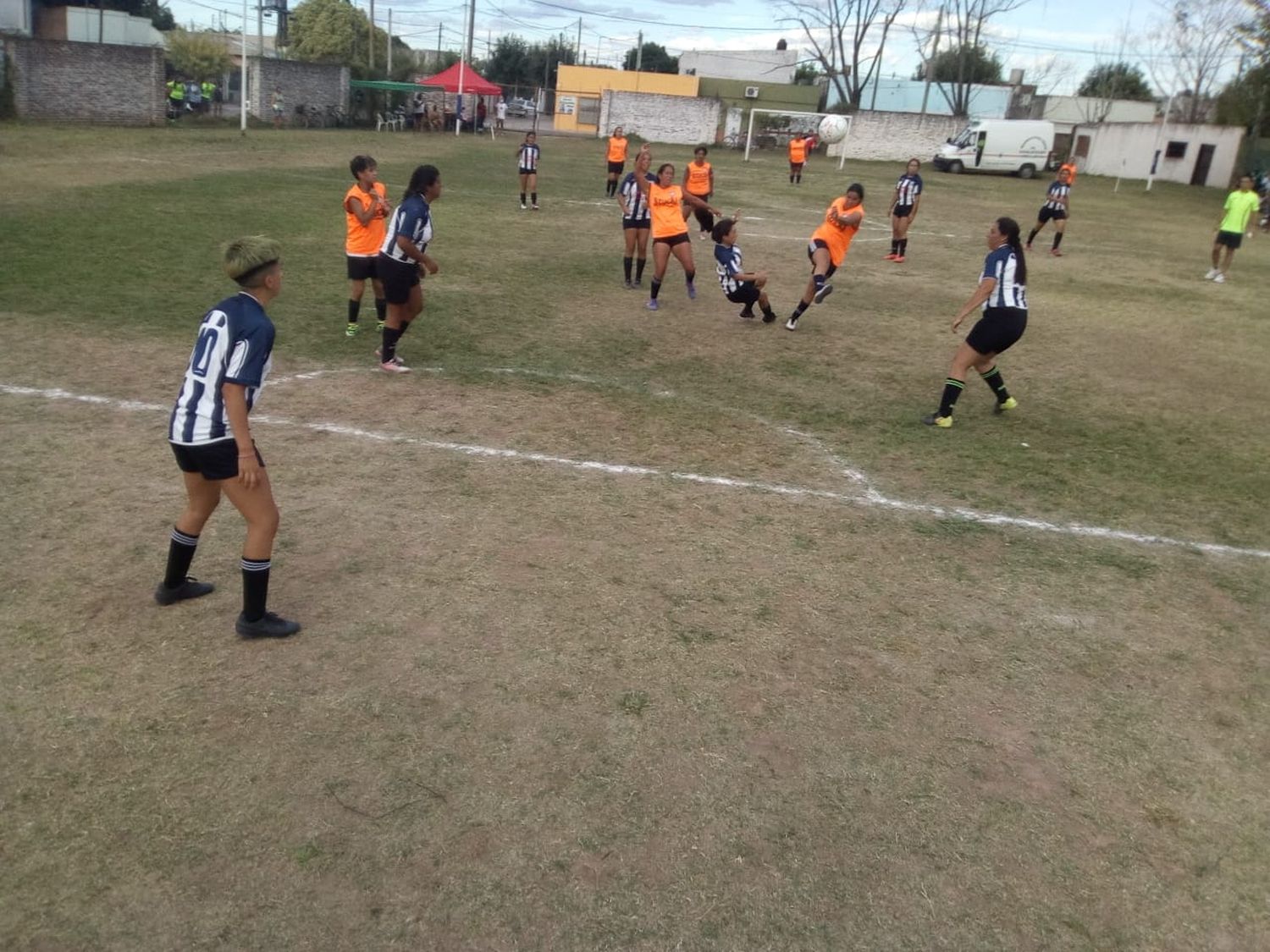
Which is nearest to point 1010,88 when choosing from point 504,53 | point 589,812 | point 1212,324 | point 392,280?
point 504,53

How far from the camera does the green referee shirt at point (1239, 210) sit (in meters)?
17.3

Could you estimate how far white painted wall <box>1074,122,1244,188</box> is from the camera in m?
44.4

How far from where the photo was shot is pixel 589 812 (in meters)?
3.71

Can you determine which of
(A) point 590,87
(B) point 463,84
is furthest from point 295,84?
(A) point 590,87

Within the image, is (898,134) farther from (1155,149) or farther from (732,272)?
(732,272)

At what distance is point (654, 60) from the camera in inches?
3745

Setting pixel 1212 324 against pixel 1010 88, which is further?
pixel 1010 88

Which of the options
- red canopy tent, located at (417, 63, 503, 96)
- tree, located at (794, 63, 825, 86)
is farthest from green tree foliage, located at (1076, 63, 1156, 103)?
red canopy tent, located at (417, 63, 503, 96)

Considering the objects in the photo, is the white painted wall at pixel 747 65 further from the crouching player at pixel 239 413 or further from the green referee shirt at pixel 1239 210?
the crouching player at pixel 239 413

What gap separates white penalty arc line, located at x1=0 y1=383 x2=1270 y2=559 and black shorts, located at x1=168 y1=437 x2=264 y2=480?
2751 millimetres

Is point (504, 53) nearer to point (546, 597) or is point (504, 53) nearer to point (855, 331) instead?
point (855, 331)

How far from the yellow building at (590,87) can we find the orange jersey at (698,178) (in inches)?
1647

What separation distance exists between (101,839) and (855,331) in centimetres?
1064

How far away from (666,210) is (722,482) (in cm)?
654
